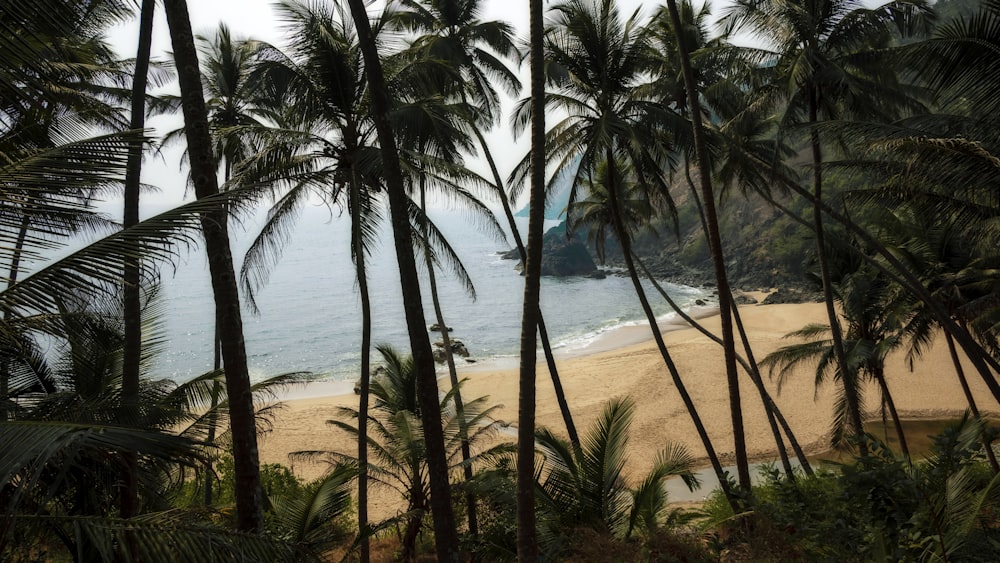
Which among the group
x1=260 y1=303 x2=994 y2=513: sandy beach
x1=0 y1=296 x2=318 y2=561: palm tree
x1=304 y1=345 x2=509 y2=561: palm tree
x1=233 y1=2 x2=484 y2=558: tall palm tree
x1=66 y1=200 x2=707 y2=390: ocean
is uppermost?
x1=233 y1=2 x2=484 y2=558: tall palm tree

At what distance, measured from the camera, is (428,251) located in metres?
9.91

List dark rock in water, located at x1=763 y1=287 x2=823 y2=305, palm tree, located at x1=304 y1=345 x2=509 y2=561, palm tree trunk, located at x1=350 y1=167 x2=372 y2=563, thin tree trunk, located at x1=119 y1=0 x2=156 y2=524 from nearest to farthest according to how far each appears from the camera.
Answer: thin tree trunk, located at x1=119 y1=0 x2=156 y2=524 → palm tree trunk, located at x1=350 y1=167 x2=372 y2=563 → palm tree, located at x1=304 y1=345 x2=509 y2=561 → dark rock in water, located at x1=763 y1=287 x2=823 y2=305

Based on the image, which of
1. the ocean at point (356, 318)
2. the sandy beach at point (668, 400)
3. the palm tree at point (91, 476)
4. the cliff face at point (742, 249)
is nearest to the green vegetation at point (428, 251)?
the palm tree at point (91, 476)

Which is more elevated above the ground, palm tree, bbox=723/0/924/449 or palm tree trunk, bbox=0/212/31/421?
palm tree, bbox=723/0/924/449

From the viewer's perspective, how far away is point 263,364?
3606 cm

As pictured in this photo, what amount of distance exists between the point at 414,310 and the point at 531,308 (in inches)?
43.3

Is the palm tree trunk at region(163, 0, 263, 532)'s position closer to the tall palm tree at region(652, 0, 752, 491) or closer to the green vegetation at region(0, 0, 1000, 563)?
the green vegetation at region(0, 0, 1000, 563)

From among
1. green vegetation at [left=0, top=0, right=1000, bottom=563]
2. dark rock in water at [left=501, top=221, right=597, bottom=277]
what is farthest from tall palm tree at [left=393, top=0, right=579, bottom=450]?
dark rock in water at [left=501, top=221, right=597, bottom=277]

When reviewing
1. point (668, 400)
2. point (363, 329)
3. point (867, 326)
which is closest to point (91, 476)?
point (363, 329)

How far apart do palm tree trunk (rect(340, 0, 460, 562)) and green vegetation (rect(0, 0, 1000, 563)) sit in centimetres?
2

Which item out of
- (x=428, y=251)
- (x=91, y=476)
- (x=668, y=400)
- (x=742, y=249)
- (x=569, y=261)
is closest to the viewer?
(x=91, y=476)

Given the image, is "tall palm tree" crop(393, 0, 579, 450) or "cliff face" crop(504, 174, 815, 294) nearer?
"tall palm tree" crop(393, 0, 579, 450)

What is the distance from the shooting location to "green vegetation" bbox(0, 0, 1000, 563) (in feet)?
11.3

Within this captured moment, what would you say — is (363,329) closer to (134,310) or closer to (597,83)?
(134,310)
